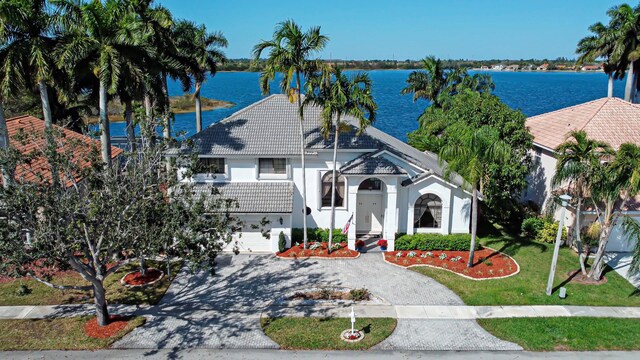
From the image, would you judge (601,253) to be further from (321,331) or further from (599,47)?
(599,47)

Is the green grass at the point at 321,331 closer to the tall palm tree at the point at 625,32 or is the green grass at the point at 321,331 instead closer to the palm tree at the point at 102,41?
the palm tree at the point at 102,41

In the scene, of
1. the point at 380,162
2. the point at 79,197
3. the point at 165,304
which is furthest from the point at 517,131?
the point at 79,197

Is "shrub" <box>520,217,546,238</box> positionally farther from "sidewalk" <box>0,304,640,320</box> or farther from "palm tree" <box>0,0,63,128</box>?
"palm tree" <box>0,0,63,128</box>

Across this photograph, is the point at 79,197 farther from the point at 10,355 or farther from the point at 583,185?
the point at 583,185

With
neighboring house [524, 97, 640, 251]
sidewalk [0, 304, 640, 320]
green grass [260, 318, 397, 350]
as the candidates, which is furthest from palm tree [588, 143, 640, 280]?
green grass [260, 318, 397, 350]

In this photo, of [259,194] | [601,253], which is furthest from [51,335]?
[601,253]

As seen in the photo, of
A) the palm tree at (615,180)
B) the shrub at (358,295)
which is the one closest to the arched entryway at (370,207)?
the shrub at (358,295)
